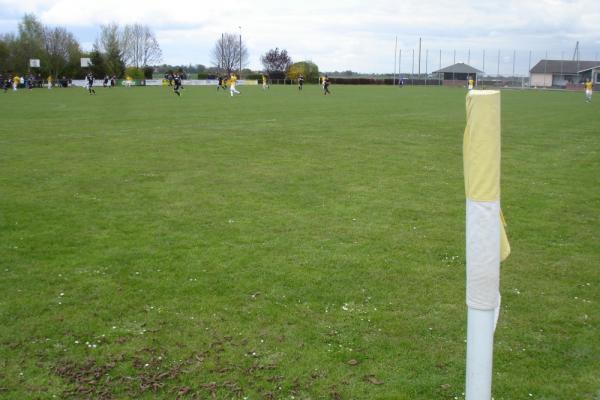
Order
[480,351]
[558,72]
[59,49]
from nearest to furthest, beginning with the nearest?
[480,351] → [59,49] → [558,72]

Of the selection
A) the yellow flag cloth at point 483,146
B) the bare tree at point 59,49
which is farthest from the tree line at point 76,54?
the yellow flag cloth at point 483,146

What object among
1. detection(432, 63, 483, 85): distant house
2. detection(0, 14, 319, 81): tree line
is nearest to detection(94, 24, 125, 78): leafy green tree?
detection(0, 14, 319, 81): tree line

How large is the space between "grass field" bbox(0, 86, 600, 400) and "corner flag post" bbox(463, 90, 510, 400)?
229 centimetres

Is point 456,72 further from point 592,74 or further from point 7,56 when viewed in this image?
point 7,56

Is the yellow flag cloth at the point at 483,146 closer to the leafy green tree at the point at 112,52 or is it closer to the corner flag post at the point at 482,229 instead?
the corner flag post at the point at 482,229

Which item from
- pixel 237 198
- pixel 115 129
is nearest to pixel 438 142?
pixel 237 198

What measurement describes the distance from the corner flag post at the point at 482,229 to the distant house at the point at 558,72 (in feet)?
347

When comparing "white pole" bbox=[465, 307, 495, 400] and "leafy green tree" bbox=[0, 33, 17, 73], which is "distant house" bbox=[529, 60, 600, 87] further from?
"white pole" bbox=[465, 307, 495, 400]

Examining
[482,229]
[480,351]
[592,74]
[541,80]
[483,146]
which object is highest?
[592,74]

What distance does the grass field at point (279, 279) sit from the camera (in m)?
4.94

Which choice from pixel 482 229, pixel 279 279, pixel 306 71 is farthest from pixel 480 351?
pixel 306 71

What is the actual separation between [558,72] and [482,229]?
115m

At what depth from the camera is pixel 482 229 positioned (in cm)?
242

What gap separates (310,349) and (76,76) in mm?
96833
